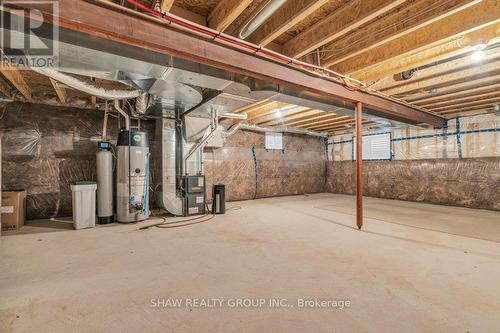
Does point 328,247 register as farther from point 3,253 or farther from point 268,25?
point 3,253

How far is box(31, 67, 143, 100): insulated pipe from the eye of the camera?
228 cm

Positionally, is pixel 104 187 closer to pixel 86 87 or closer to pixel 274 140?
pixel 86 87

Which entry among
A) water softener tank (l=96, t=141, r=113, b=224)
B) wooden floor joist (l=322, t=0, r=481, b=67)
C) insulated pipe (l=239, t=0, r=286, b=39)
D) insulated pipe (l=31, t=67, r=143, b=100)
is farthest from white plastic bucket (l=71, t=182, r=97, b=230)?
wooden floor joist (l=322, t=0, r=481, b=67)

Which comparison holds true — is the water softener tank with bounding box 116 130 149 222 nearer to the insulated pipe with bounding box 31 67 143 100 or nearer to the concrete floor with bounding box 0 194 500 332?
the concrete floor with bounding box 0 194 500 332

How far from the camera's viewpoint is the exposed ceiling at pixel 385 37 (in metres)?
1.92

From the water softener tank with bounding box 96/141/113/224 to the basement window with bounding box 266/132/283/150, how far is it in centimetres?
432

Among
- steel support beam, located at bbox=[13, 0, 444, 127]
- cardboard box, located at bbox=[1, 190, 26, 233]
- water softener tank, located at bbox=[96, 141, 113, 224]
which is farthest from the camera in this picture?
water softener tank, located at bbox=[96, 141, 113, 224]

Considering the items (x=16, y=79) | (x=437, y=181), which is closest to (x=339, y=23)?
(x=16, y=79)

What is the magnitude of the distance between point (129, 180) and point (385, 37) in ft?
12.8

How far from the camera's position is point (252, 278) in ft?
5.90

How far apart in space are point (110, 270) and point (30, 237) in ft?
5.84

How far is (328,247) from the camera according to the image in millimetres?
2494

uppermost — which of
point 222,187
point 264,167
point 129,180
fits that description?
point 264,167

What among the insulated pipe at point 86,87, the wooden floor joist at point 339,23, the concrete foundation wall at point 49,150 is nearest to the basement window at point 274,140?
the concrete foundation wall at point 49,150
